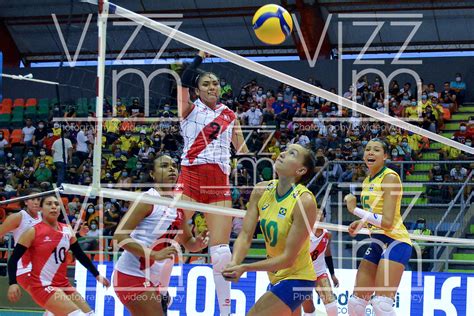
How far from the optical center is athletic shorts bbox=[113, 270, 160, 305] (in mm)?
7344

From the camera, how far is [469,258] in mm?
16188

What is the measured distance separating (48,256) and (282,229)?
11.3ft

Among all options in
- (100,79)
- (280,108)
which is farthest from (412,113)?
(100,79)

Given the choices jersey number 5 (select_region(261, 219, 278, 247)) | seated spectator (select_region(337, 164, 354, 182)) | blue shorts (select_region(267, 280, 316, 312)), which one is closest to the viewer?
blue shorts (select_region(267, 280, 316, 312))

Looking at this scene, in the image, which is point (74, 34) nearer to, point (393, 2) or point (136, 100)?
point (136, 100)

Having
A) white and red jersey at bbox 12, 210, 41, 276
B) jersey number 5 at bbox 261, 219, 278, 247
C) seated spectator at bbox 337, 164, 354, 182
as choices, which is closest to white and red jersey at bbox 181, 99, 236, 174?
jersey number 5 at bbox 261, 219, 278, 247

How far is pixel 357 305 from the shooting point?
358 inches

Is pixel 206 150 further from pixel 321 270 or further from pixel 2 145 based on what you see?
pixel 2 145

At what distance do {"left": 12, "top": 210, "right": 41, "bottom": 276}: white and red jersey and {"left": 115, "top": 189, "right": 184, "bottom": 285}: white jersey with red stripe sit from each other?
207 cm

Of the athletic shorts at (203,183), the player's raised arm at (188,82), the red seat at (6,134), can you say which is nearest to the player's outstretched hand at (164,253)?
the athletic shorts at (203,183)

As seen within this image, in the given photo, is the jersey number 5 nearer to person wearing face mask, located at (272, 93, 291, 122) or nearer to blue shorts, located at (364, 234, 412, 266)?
blue shorts, located at (364, 234, 412, 266)

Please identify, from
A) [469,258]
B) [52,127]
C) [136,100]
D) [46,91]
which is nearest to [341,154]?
[469,258]

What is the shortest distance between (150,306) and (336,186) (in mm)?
10088

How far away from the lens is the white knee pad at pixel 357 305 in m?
9.05
